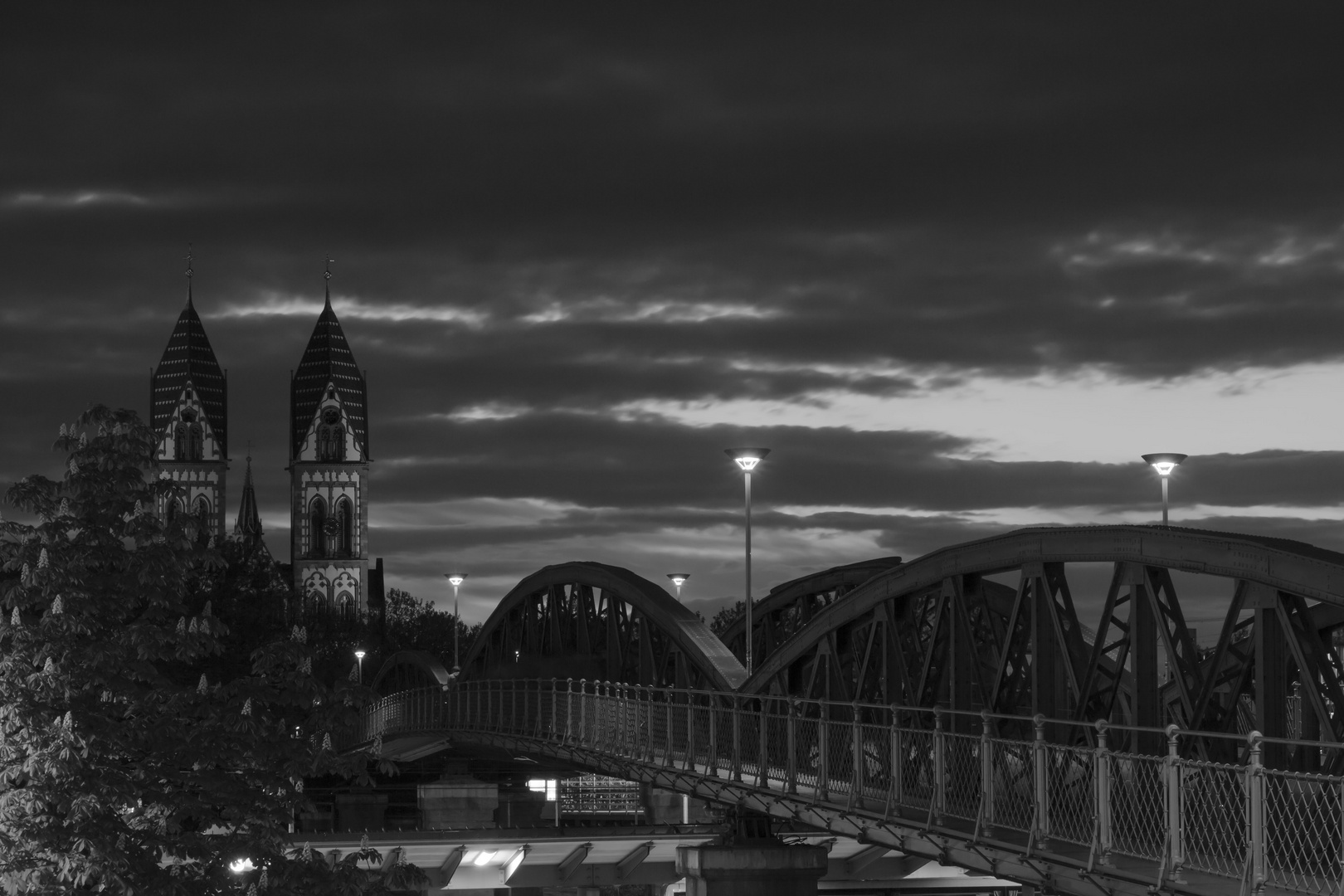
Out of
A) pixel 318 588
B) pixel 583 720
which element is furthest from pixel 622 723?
pixel 318 588

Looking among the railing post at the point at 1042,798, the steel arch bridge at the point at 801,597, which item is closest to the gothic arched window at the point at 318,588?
the steel arch bridge at the point at 801,597

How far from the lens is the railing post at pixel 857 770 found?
2120 cm

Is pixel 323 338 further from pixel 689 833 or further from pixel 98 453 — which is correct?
pixel 98 453

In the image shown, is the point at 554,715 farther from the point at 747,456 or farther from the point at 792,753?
the point at 792,753

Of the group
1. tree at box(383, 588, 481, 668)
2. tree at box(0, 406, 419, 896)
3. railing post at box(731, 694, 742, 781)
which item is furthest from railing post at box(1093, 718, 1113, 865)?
tree at box(383, 588, 481, 668)

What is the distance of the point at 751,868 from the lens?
2925cm

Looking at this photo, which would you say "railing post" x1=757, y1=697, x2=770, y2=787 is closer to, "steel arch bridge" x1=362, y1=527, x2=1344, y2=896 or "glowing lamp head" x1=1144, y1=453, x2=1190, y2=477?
"steel arch bridge" x1=362, y1=527, x2=1344, y2=896

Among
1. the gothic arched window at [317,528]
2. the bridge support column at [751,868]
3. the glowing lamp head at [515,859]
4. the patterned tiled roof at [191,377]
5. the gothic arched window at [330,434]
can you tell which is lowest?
the glowing lamp head at [515,859]

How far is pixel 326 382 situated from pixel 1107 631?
172 metres

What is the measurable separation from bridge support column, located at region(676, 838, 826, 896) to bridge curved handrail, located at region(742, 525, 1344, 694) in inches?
162

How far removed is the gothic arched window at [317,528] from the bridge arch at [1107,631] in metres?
155

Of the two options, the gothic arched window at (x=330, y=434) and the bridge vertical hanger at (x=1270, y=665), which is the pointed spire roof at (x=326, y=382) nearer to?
the gothic arched window at (x=330, y=434)

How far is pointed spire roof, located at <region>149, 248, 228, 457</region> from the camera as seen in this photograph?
627ft

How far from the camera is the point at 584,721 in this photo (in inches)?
1371
